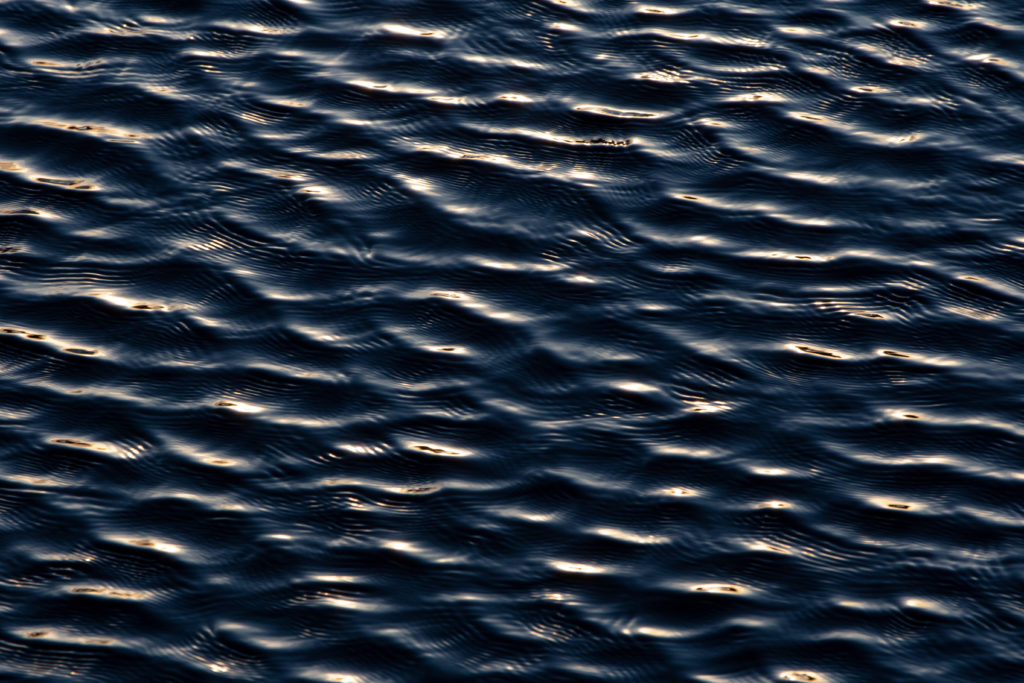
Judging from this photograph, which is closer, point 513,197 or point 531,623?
point 531,623

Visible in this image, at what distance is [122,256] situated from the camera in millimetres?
4051

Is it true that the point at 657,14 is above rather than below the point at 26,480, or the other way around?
above

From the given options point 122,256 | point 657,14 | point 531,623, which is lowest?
point 531,623

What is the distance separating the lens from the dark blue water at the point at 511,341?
331cm

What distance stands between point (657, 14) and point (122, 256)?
6.50 feet

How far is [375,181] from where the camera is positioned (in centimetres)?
428

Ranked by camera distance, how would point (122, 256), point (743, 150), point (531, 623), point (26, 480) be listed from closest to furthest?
point (531, 623), point (26, 480), point (122, 256), point (743, 150)

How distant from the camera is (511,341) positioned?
3.87 metres

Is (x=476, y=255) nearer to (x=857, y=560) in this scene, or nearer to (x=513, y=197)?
(x=513, y=197)

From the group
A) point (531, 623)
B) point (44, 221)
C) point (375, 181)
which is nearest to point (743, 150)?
point (375, 181)

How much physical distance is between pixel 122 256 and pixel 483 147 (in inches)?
45.0

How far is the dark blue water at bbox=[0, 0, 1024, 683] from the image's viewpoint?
10.8ft

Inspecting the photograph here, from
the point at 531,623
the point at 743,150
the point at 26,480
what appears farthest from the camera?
the point at 743,150

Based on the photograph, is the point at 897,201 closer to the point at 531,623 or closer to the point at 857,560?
the point at 857,560
